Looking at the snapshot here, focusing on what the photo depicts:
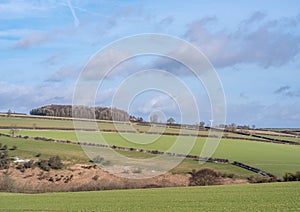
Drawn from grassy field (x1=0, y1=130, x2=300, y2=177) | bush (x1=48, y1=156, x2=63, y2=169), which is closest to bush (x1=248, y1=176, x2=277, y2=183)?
grassy field (x1=0, y1=130, x2=300, y2=177)

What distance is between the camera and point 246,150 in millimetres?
105875

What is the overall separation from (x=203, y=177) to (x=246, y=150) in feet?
85.7

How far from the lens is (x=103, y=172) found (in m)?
93.1

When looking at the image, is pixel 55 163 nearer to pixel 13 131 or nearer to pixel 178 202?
pixel 13 131

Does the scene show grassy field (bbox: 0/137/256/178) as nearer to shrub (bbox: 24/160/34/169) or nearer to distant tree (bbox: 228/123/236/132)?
shrub (bbox: 24/160/34/169)

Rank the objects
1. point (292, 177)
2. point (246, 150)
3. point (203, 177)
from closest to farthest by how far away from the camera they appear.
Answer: point (292, 177) → point (203, 177) → point (246, 150)

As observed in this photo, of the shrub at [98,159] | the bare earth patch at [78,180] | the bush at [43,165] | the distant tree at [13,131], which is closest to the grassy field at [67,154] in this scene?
the shrub at [98,159]

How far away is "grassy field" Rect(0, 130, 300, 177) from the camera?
88625mm

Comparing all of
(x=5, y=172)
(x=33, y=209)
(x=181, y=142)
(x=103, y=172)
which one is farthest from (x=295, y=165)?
(x=33, y=209)

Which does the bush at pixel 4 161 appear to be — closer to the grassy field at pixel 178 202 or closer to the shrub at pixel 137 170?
the shrub at pixel 137 170

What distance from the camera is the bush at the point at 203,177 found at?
8069 centimetres

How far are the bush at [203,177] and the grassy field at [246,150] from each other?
871cm

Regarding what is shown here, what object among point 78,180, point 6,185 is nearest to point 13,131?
point 78,180

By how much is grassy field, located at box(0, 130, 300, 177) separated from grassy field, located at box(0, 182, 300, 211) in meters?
33.4
